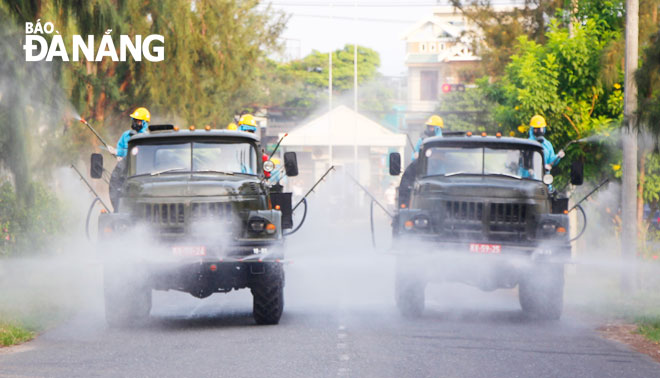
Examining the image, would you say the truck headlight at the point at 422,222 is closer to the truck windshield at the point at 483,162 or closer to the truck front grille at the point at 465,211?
the truck front grille at the point at 465,211

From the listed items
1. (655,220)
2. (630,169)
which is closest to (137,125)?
(630,169)

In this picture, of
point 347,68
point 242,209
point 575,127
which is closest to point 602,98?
point 575,127

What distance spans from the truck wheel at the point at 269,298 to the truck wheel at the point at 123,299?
1.34m

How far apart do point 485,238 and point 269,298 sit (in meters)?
2.93

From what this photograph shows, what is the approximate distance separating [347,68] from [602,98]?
71533mm

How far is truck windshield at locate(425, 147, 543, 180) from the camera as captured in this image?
15766 millimetres

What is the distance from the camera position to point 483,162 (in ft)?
51.8

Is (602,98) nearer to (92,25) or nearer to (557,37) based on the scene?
(557,37)

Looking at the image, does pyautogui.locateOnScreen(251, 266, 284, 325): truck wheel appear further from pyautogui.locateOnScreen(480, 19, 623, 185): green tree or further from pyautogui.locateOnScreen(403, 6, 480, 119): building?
pyautogui.locateOnScreen(403, 6, 480, 119): building

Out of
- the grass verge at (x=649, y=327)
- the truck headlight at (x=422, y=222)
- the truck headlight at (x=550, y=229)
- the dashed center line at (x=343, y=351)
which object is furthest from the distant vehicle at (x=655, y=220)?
the dashed center line at (x=343, y=351)

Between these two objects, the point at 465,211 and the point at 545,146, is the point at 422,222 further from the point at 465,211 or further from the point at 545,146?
the point at 545,146

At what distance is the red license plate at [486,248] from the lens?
1452 centimetres

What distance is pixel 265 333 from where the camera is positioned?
1328 cm

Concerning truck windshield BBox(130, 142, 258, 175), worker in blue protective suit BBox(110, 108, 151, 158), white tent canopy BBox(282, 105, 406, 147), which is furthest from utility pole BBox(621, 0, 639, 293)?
white tent canopy BBox(282, 105, 406, 147)
